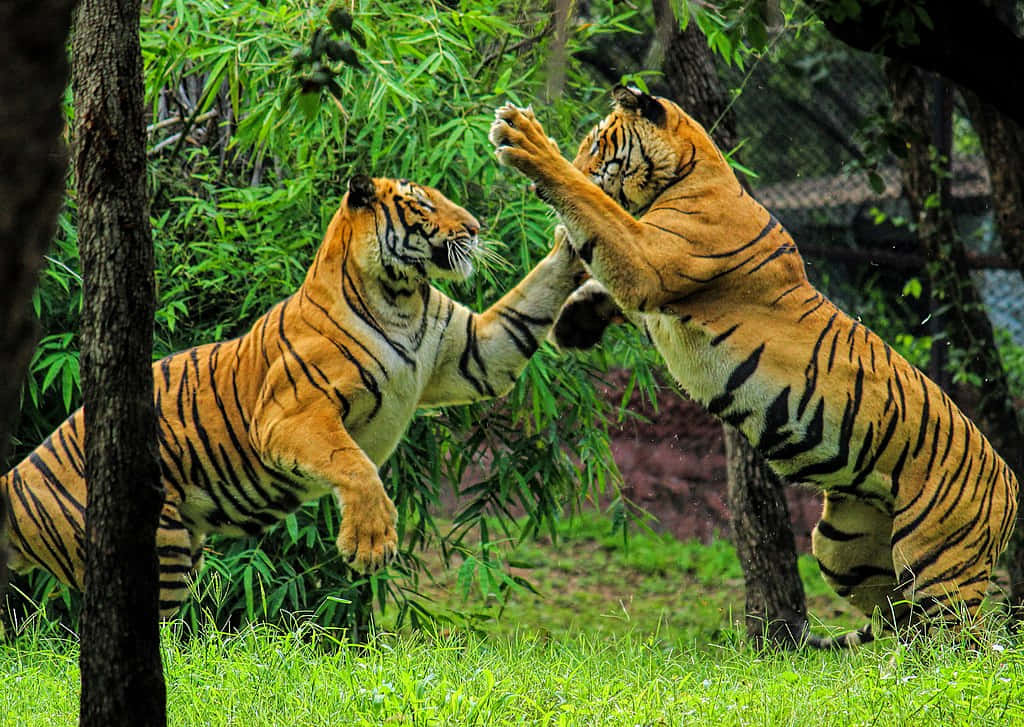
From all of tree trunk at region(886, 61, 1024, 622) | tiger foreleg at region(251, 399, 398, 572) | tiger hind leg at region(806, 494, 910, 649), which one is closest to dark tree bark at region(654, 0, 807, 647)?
tree trunk at region(886, 61, 1024, 622)

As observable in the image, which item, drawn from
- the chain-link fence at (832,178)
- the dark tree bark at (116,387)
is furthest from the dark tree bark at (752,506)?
the dark tree bark at (116,387)

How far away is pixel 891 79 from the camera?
20.1 ft

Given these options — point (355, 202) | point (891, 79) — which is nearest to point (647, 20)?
point (891, 79)

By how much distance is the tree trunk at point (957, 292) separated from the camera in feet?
20.2

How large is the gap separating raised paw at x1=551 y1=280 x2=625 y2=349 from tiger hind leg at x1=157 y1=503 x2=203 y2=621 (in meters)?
1.24

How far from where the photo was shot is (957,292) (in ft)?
20.4

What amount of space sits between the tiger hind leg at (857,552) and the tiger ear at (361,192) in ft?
5.41

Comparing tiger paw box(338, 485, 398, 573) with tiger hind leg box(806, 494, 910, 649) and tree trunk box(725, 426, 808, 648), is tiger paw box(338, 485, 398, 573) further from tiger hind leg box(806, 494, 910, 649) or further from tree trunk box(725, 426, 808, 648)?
tree trunk box(725, 426, 808, 648)

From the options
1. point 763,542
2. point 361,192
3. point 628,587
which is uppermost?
point 361,192

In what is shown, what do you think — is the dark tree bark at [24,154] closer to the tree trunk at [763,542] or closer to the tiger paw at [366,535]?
the tiger paw at [366,535]

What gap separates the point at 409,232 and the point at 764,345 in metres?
1.04

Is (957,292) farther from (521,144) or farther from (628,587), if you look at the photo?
(628,587)

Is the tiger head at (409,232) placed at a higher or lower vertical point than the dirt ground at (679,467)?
higher

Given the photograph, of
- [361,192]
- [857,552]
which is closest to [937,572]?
[857,552]
